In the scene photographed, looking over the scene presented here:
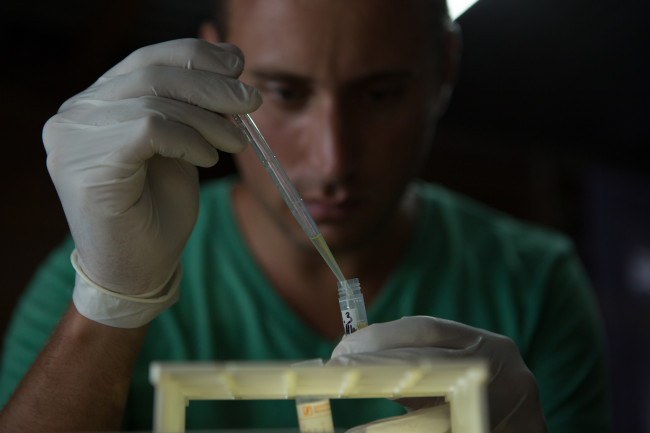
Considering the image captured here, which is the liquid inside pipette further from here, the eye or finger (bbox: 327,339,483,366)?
the eye

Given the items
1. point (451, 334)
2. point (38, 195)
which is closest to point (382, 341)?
point (451, 334)

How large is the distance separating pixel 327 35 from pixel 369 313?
66cm

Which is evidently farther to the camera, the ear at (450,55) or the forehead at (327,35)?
the ear at (450,55)

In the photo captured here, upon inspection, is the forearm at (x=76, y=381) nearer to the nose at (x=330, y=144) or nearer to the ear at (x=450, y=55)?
the nose at (x=330, y=144)

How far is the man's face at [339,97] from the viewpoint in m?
1.17

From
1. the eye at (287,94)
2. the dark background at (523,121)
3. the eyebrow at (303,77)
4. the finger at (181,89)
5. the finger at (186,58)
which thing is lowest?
the dark background at (523,121)

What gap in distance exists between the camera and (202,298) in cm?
137

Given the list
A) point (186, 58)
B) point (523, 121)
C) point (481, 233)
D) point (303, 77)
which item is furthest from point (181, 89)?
point (523, 121)

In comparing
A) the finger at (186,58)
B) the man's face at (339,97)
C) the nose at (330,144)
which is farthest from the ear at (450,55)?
the finger at (186,58)

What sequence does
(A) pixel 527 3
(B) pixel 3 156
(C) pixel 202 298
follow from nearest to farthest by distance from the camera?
1. (C) pixel 202 298
2. (A) pixel 527 3
3. (B) pixel 3 156

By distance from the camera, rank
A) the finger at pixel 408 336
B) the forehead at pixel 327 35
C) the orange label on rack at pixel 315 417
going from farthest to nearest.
Result: 1. the forehead at pixel 327 35
2. the finger at pixel 408 336
3. the orange label on rack at pixel 315 417

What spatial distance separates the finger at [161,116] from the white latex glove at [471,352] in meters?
0.39

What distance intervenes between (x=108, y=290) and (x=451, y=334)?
21.1 inches

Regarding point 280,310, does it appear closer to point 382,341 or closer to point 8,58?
point 382,341
